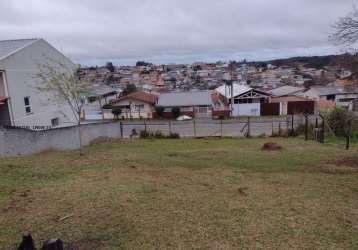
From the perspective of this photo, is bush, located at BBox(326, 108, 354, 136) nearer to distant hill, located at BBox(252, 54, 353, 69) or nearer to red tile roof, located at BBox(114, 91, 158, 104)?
red tile roof, located at BBox(114, 91, 158, 104)

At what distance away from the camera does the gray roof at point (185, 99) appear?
3906 cm

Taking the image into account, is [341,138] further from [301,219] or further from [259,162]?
[301,219]

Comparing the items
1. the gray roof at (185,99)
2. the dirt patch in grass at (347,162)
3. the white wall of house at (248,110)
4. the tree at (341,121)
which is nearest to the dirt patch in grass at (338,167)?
the dirt patch in grass at (347,162)

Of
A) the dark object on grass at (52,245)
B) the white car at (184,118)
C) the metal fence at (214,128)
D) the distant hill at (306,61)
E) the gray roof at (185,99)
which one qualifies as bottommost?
the white car at (184,118)

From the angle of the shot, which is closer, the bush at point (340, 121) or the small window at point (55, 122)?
the bush at point (340, 121)

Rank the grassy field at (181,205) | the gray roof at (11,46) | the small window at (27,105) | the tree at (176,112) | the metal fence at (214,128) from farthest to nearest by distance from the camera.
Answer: the tree at (176,112), the metal fence at (214,128), the small window at (27,105), the gray roof at (11,46), the grassy field at (181,205)

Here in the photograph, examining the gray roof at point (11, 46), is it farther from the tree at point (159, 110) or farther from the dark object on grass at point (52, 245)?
the tree at point (159, 110)

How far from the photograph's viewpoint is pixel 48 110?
76.6 ft

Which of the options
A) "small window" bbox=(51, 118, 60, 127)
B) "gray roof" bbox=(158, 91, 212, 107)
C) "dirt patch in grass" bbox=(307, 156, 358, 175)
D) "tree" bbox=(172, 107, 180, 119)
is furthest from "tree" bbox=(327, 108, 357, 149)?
"small window" bbox=(51, 118, 60, 127)

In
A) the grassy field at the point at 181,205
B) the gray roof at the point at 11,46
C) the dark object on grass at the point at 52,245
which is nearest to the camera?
the dark object on grass at the point at 52,245

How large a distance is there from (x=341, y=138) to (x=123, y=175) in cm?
1815

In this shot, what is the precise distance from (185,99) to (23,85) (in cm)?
2321

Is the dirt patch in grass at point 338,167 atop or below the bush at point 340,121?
atop

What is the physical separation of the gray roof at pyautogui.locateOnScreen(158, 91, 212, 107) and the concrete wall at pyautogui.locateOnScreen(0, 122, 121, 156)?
825 inches
